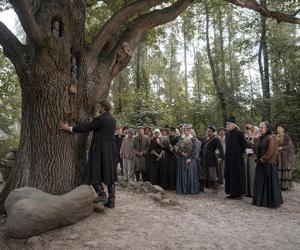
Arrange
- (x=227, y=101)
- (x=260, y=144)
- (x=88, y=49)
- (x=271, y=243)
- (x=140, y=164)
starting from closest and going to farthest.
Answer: (x=271, y=243) → (x=88, y=49) → (x=260, y=144) → (x=140, y=164) → (x=227, y=101)

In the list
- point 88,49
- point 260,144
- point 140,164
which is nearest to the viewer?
point 88,49

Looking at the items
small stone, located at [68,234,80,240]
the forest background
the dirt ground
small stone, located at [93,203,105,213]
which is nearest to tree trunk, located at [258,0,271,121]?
the forest background

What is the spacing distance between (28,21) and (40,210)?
2.93m

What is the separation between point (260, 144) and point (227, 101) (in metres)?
13.1

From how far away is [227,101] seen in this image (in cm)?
2102

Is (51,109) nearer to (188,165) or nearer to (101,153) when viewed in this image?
(101,153)

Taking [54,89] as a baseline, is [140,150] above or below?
below

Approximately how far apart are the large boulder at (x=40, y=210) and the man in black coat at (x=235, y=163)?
422 centimetres

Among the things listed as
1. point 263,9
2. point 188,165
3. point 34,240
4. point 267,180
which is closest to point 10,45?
point 34,240

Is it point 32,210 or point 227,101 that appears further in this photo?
point 227,101

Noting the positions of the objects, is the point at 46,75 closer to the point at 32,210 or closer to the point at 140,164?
the point at 32,210

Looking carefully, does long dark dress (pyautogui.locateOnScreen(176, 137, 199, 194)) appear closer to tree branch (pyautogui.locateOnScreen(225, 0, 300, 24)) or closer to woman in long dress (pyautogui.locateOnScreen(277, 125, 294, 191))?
woman in long dress (pyautogui.locateOnScreen(277, 125, 294, 191))

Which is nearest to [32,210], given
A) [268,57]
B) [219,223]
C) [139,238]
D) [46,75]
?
[139,238]

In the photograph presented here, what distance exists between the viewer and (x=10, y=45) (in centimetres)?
645
